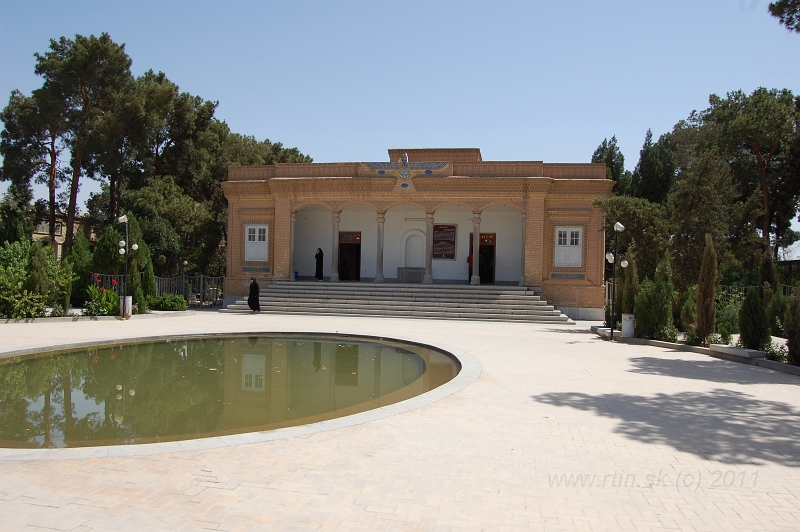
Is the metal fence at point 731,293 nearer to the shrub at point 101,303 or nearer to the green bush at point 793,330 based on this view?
the green bush at point 793,330

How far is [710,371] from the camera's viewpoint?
10461 mm

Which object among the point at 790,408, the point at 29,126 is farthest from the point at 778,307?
the point at 29,126

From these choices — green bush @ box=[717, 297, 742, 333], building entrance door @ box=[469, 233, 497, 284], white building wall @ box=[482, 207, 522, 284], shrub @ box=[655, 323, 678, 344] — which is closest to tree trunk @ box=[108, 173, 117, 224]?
building entrance door @ box=[469, 233, 497, 284]

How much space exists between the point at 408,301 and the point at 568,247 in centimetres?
693

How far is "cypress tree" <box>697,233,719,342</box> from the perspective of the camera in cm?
1380

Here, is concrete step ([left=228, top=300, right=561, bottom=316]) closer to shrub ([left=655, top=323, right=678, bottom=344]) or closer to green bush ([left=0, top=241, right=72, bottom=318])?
green bush ([left=0, top=241, right=72, bottom=318])

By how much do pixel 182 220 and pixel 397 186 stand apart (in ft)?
39.3

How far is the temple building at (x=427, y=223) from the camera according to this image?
24.4 meters

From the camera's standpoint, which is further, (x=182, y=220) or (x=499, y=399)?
(x=182, y=220)

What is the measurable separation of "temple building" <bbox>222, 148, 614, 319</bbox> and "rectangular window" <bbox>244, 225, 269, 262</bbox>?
45 mm

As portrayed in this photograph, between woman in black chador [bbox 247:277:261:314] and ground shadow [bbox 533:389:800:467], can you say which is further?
woman in black chador [bbox 247:277:261:314]

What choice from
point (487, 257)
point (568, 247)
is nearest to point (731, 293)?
point (568, 247)

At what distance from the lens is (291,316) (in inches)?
860

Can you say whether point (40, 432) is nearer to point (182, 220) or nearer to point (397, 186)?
point (397, 186)
